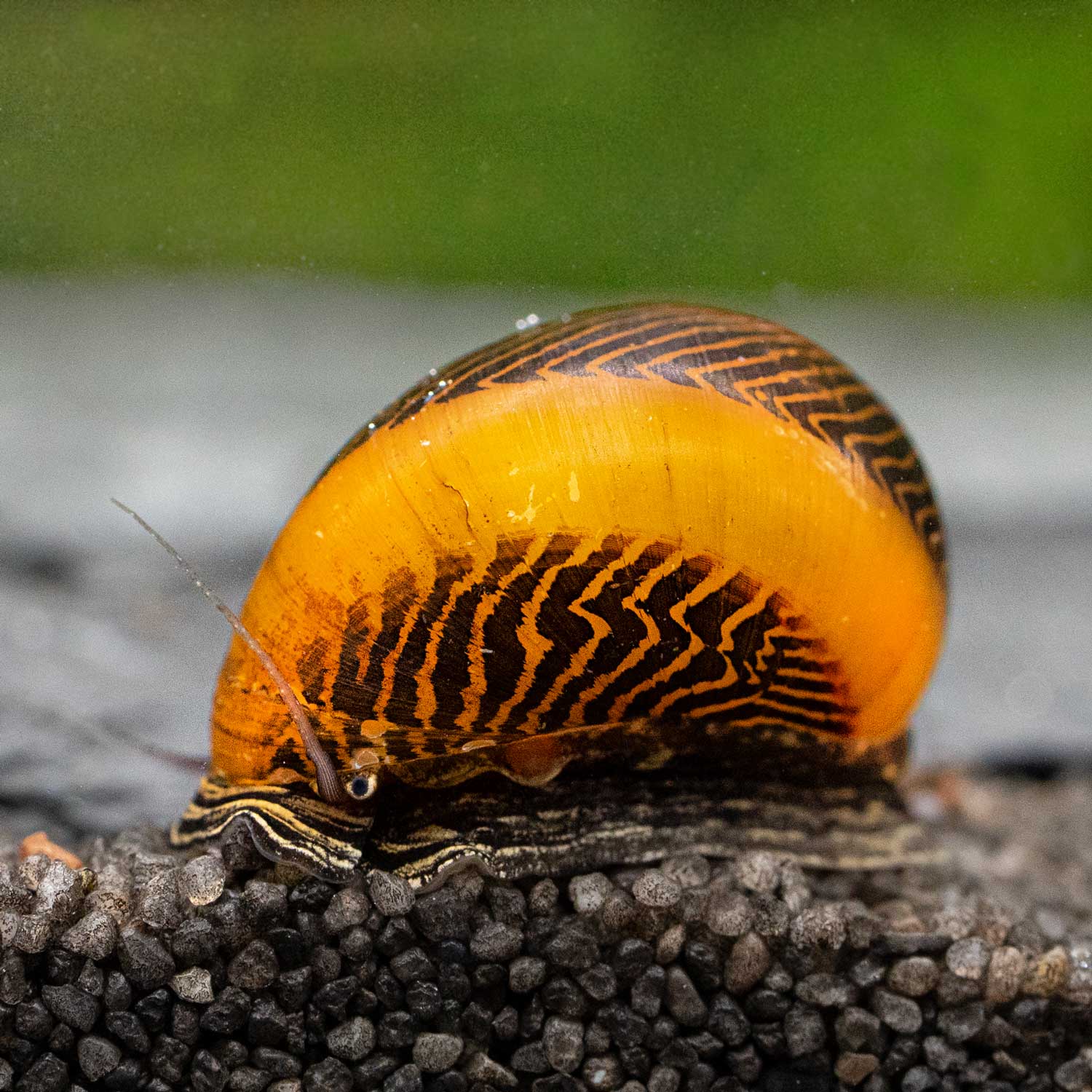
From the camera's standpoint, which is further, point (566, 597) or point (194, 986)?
point (566, 597)

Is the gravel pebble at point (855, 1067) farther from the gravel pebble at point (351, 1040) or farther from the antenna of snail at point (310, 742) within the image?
the antenna of snail at point (310, 742)

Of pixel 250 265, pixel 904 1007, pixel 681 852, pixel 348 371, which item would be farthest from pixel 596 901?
pixel 348 371

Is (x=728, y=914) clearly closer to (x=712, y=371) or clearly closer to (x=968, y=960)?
(x=968, y=960)

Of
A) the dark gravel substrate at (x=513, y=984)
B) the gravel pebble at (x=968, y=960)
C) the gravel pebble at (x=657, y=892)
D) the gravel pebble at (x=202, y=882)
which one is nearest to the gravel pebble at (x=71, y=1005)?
the dark gravel substrate at (x=513, y=984)

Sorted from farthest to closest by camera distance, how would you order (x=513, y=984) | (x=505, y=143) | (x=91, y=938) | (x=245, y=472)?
(x=245, y=472)
(x=505, y=143)
(x=513, y=984)
(x=91, y=938)

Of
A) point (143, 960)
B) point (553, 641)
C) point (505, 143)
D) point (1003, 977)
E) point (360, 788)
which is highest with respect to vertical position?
point (505, 143)

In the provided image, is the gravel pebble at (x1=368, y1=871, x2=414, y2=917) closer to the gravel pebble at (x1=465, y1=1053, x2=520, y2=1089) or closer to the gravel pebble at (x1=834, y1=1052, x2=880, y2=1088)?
the gravel pebble at (x1=465, y1=1053, x2=520, y2=1089)

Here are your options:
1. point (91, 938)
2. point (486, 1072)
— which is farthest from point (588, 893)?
point (91, 938)
